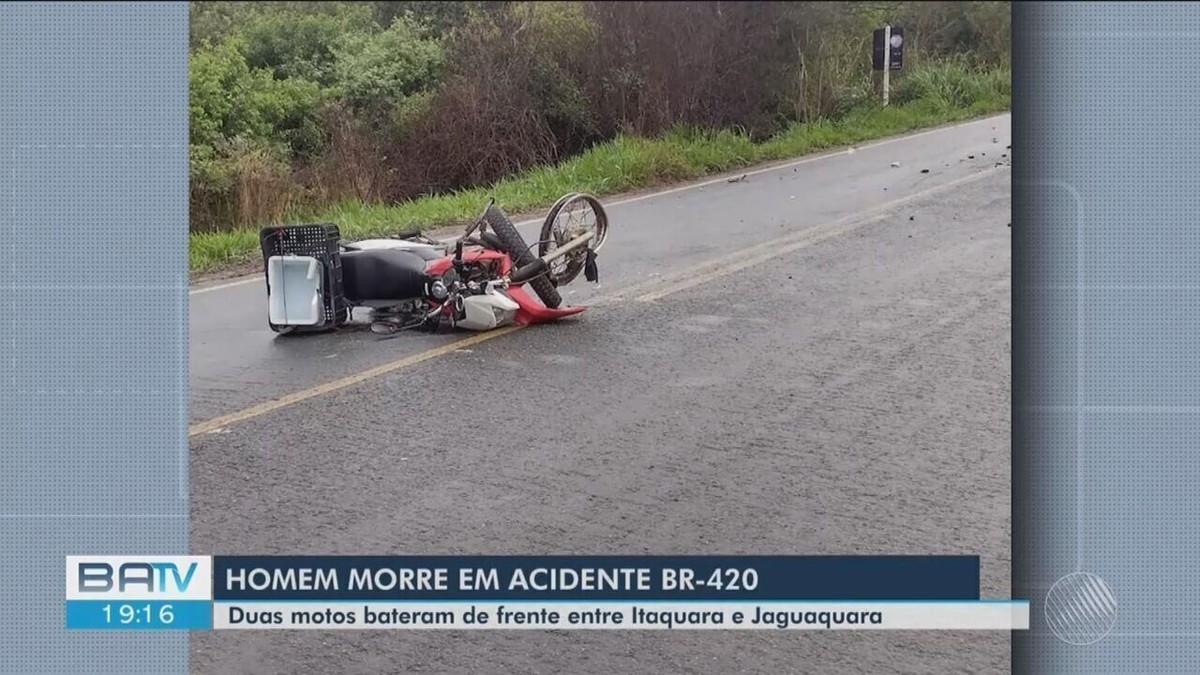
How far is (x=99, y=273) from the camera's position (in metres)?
3.63

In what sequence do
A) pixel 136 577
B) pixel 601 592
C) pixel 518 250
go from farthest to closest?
pixel 518 250, pixel 136 577, pixel 601 592

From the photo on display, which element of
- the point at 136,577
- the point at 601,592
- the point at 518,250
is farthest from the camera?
the point at 518,250

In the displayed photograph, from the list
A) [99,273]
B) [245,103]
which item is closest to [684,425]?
[245,103]

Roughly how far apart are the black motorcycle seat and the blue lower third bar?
2.49ft

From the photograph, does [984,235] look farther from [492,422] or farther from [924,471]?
[492,422]

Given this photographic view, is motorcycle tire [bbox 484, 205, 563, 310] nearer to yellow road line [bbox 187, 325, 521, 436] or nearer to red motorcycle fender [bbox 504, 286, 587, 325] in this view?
red motorcycle fender [bbox 504, 286, 587, 325]

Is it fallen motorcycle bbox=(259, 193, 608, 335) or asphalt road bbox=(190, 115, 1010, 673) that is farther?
fallen motorcycle bbox=(259, 193, 608, 335)

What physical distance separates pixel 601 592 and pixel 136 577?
103 centimetres

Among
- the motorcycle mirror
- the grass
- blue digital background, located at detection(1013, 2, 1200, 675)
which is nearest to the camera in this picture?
blue digital background, located at detection(1013, 2, 1200, 675)

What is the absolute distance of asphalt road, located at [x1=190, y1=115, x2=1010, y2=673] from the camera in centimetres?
353

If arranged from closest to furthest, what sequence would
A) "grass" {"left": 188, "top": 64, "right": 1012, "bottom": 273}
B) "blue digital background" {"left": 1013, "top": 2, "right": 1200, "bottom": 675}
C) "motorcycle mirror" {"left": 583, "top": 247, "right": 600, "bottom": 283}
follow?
"blue digital background" {"left": 1013, "top": 2, "right": 1200, "bottom": 675}
"grass" {"left": 188, "top": 64, "right": 1012, "bottom": 273}
"motorcycle mirror" {"left": 583, "top": 247, "right": 600, "bottom": 283}

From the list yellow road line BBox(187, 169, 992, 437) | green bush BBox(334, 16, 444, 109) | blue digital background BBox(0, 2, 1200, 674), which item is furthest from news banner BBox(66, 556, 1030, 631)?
green bush BBox(334, 16, 444, 109)

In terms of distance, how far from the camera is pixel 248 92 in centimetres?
362

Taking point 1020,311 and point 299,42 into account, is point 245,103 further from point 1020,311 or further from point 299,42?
point 1020,311
